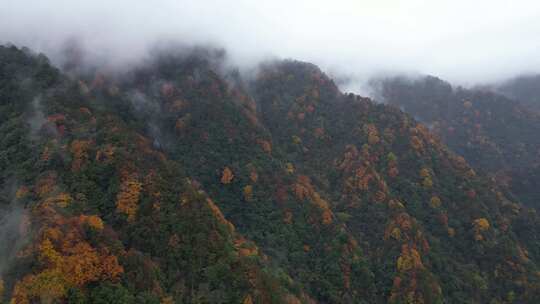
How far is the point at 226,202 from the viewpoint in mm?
138750

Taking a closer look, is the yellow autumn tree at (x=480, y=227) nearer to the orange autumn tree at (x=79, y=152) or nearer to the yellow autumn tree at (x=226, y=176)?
the yellow autumn tree at (x=226, y=176)

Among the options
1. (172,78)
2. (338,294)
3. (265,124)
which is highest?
(172,78)

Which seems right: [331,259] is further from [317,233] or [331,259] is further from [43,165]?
[43,165]

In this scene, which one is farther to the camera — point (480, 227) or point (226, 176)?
point (480, 227)

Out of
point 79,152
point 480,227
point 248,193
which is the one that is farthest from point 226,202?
point 480,227

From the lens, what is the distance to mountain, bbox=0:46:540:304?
3440 inches

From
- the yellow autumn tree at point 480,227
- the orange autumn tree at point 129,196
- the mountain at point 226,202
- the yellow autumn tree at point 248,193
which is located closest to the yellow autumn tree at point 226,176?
the mountain at point 226,202

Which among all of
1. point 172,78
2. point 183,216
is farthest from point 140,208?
point 172,78

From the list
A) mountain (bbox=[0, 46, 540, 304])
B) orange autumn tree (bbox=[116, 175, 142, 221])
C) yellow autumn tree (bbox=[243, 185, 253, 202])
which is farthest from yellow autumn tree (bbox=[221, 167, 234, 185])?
orange autumn tree (bbox=[116, 175, 142, 221])

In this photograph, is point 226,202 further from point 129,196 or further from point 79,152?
point 79,152

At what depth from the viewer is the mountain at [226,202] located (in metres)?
87.4

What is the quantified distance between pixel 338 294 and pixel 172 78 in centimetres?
11868

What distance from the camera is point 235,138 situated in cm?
15825

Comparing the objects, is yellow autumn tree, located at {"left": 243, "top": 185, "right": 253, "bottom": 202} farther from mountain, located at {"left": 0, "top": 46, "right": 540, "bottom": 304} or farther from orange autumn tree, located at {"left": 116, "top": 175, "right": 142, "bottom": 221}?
orange autumn tree, located at {"left": 116, "top": 175, "right": 142, "bottom": 221}
